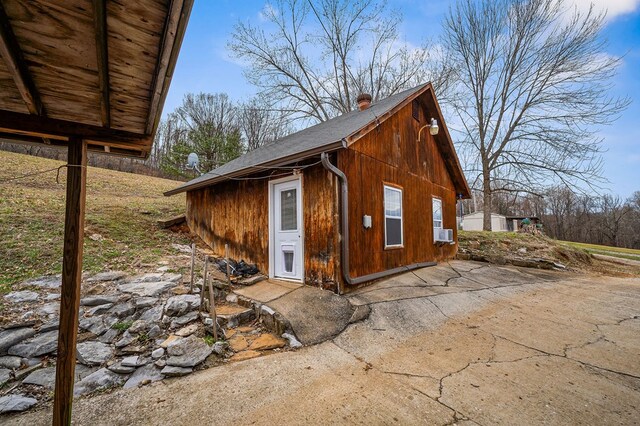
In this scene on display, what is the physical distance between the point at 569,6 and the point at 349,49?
34.2ft

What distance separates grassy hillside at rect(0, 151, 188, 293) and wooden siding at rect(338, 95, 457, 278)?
460cm

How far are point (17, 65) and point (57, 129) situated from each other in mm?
654

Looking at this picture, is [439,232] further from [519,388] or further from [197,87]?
[197,87]

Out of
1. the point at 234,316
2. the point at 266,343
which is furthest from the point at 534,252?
the point at 234,316

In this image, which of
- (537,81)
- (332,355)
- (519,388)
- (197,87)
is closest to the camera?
(519,388)

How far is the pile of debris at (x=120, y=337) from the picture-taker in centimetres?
279

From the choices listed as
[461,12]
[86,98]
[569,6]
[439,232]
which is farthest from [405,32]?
[86,98]

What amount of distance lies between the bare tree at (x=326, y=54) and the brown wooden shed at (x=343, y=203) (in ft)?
29.4

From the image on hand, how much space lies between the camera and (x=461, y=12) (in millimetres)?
15180

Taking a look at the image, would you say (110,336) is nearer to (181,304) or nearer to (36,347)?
(36,347)

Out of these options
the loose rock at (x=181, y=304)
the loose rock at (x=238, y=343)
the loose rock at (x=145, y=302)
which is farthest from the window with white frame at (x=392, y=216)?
the loose rock at (x=145, y=302)

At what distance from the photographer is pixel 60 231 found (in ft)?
22.9

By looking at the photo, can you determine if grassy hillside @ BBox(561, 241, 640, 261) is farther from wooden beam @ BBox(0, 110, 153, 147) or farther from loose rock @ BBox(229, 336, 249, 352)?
wooden beam @ BBox(0, 110, 153, 147)

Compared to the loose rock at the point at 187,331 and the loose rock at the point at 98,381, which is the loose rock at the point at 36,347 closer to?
the loose rock at the point at 98,381
